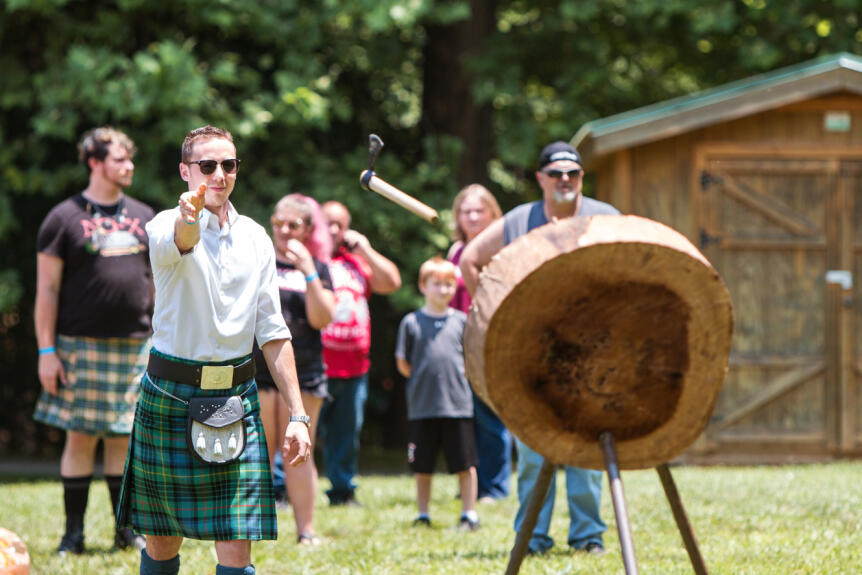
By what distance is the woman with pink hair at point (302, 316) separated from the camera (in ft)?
19.3

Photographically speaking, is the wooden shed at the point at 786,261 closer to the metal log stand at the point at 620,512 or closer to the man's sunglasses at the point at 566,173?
the man's sunglasses at the point at 566,173

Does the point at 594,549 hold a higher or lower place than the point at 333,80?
lower

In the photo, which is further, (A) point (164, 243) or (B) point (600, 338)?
(A) point (164, 243)

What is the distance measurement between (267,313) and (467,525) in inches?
115

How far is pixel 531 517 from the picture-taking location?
147 inches

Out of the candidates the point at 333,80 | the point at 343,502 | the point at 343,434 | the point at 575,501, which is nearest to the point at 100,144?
the point at 343,434

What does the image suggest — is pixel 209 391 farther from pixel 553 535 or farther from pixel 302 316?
pixel 553 535

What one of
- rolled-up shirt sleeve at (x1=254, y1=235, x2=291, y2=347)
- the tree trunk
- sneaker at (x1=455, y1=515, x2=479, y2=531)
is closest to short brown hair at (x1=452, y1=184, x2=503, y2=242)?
sneaker at (x1=455, y1=515, x2=479, y2=531)

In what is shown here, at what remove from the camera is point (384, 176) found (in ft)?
38.2

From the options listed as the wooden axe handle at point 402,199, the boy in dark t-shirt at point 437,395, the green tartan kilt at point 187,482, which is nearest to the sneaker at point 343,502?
the boy in dark t-shirt at point 437,395

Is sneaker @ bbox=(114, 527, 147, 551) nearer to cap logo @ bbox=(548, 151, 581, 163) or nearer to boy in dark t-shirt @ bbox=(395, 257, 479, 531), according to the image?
boy in dark t-shirt @ bbox=(395, 257, 479, 531)

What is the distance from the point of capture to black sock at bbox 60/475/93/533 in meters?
5.81

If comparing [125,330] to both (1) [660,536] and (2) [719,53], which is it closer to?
(1) [660,536]

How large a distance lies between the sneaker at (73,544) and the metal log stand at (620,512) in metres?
2.96
